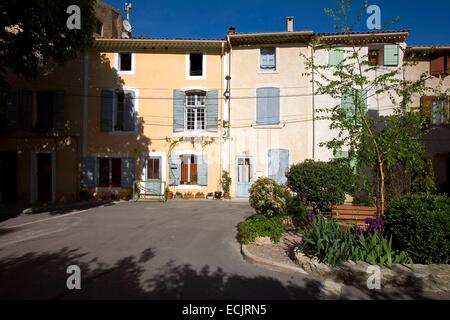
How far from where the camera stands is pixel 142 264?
570 cm

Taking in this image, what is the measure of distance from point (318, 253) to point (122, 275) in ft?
11.6

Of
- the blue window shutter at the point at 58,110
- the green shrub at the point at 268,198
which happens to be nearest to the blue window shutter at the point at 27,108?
the blue window shutter at the point at 58,110

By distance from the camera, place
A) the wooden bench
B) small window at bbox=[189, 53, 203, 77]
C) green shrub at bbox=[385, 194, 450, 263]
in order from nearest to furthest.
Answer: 1. green shrub at bbox=[385, 194, 450, 263]
2. the wooden bench
3. small window at bbox=[189, 53, 203, 77]

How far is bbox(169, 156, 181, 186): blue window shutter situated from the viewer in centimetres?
1519

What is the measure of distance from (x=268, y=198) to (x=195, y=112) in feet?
31.2

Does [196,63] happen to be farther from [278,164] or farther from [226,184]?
[278,164]

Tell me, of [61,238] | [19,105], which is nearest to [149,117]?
[19,105]

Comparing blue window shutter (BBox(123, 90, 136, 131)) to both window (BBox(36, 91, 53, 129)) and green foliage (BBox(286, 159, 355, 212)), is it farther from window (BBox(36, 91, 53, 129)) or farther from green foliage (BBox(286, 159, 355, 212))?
green foliage (BBox(286, 159, 355, 212))

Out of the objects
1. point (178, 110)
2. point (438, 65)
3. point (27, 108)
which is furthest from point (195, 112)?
point (438, 65)

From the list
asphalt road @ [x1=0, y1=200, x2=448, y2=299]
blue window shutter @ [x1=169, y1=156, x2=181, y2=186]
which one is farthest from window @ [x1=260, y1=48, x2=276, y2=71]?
asphalt road @ [x1=0, y1=200, x2=448, y2=299]

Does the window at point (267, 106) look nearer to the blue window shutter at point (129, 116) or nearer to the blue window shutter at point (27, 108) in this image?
the blue window shutter at point (129, 116)

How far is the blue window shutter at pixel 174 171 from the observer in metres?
15.2

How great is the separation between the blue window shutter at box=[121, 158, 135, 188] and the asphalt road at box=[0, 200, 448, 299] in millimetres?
4969
